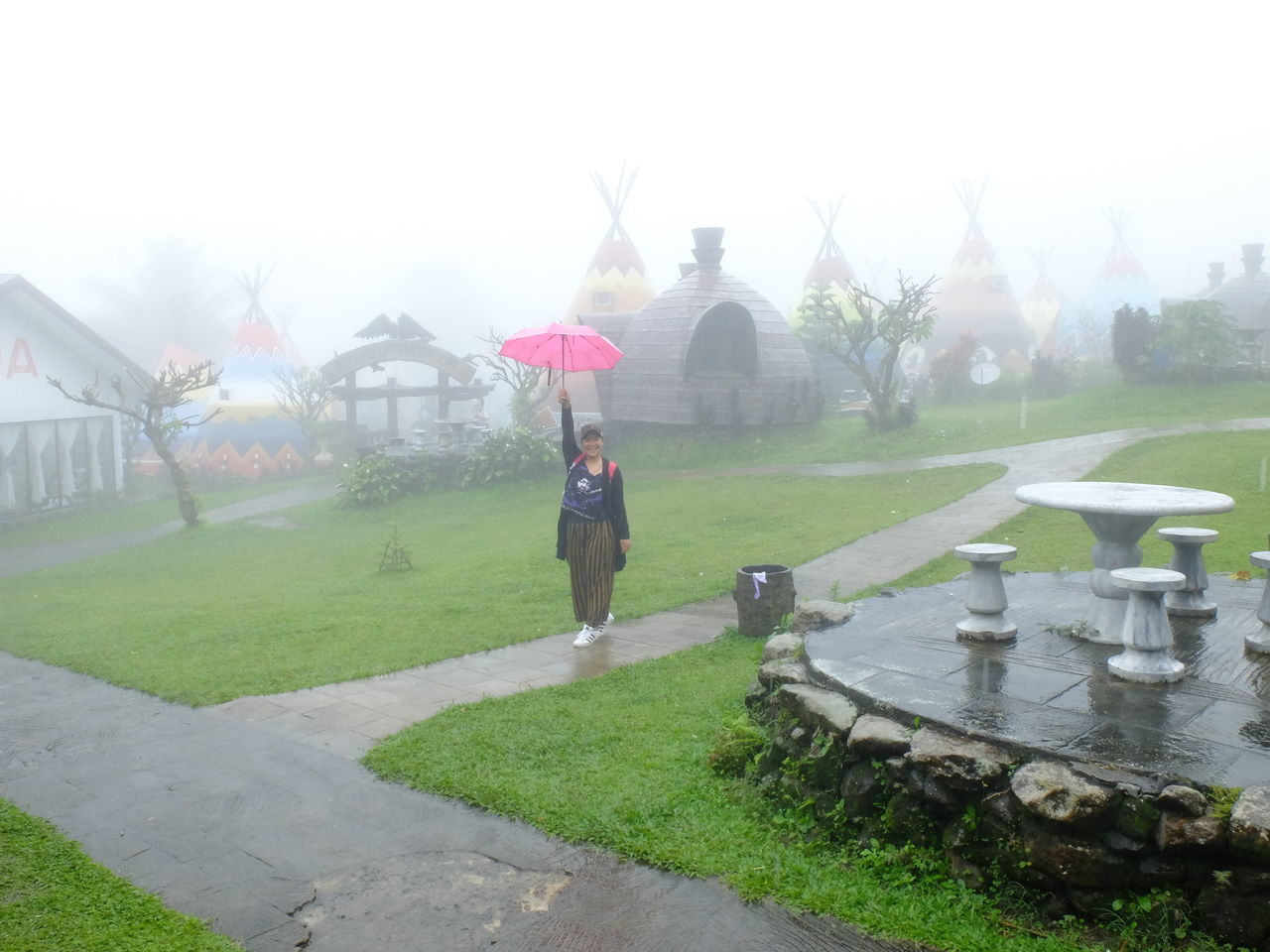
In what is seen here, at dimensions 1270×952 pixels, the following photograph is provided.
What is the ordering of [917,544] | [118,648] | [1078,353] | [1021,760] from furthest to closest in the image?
1. [1078,353]
2. [917,544]
3. [118,648]
4. [1021,760]

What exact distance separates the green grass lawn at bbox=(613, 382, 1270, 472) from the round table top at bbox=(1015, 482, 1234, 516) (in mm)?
10907

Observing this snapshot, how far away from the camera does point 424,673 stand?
21.6 ft

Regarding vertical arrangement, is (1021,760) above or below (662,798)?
above

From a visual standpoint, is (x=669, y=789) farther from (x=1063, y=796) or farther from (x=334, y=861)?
(x=1063, y=796)

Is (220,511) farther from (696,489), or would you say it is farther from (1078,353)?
(1078,353)

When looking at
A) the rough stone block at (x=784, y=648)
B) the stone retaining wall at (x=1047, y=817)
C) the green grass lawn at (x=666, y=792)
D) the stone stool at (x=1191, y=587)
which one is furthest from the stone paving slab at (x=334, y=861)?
the stone stool at (x=1191, y=587)

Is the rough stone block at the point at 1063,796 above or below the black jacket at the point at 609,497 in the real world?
below

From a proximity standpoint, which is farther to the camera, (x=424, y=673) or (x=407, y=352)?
(x=407, y=352)

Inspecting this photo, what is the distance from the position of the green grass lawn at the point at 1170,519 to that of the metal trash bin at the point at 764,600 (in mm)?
1091

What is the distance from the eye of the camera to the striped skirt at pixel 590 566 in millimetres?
7121

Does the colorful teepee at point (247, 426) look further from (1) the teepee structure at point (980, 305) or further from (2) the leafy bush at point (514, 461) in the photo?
(1) the teepee structure at point (980, 305)

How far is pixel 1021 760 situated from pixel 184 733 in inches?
166

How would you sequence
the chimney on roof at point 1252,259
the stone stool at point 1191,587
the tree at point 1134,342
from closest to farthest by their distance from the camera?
the stone stool at point 1191,587
the tree at point 1134,342
the chimney on roof at point 1252,259

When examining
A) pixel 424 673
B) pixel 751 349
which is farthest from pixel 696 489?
pixel 424 673
